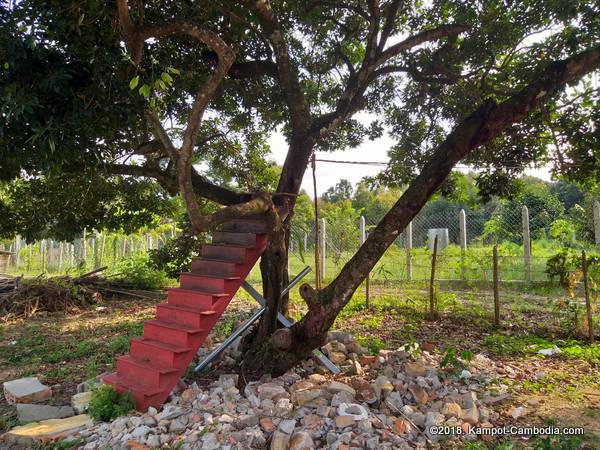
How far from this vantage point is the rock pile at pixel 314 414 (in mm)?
3189

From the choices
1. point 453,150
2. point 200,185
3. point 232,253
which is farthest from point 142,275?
point 453,150

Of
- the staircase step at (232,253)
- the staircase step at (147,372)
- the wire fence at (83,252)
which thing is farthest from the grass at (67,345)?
the wire fence at (83,252)

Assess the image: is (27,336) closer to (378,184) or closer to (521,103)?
(378,184)

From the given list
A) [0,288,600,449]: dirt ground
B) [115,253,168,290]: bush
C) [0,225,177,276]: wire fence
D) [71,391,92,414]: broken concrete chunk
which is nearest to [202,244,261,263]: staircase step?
[71,391,92,414]: broken concrete chunk

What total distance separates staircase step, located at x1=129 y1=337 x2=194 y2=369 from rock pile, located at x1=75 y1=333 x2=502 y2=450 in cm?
31

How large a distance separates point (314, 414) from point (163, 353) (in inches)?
58.0

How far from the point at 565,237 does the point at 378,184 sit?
508cm

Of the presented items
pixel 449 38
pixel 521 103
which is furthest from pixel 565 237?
pixel 521 103

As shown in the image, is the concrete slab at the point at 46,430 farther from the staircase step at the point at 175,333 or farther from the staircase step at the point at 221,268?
the staircase step at the point at 221,268

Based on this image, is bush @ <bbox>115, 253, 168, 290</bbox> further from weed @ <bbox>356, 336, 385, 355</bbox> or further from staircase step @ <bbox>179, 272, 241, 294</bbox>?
staircase step @ <bbox>179, 272, 241, 294</bbox>

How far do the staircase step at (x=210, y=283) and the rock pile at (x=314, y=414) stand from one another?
86 centimetres

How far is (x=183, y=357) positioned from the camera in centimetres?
392

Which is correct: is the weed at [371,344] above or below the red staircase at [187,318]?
below

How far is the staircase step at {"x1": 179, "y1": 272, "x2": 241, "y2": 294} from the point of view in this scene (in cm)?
426
